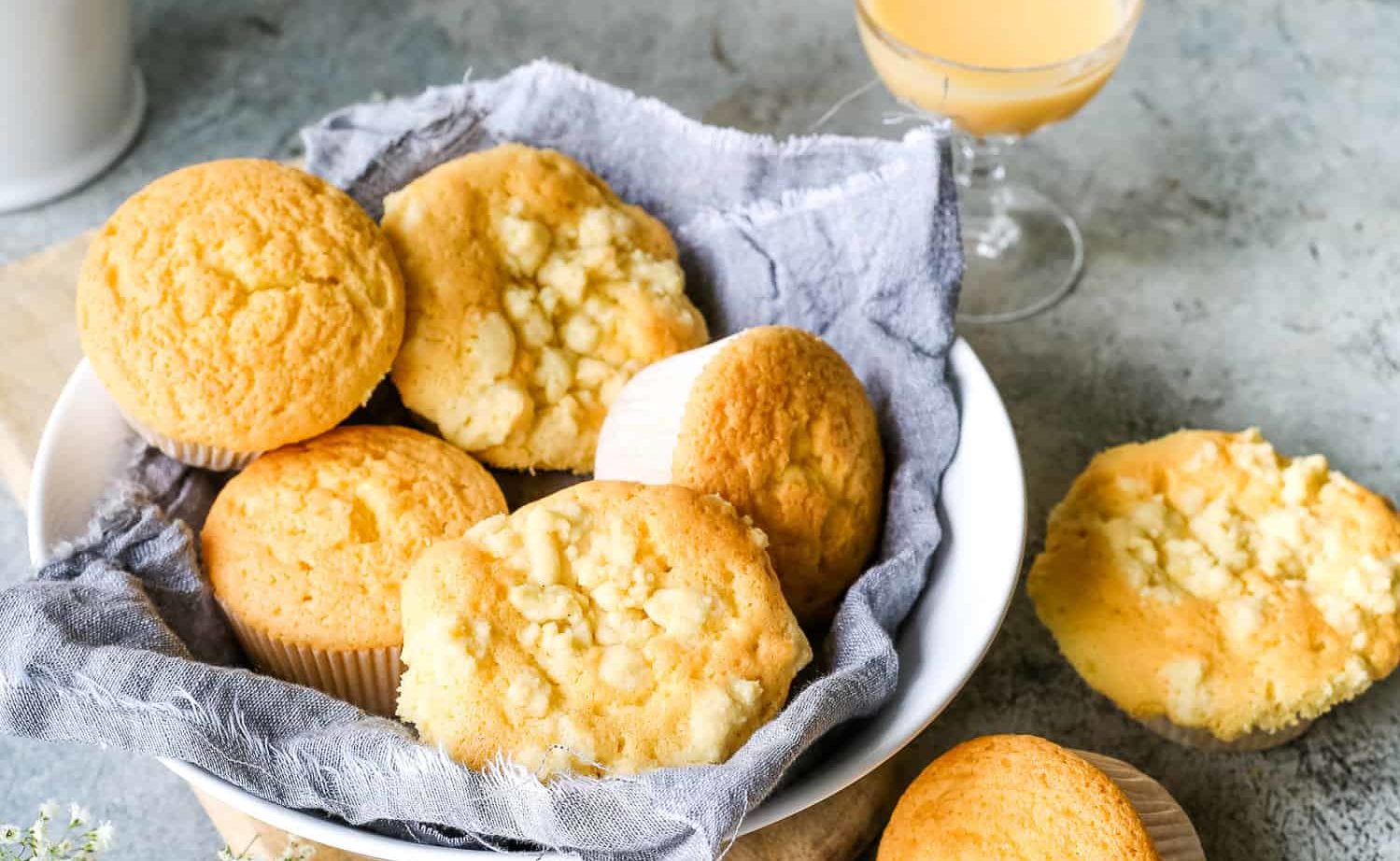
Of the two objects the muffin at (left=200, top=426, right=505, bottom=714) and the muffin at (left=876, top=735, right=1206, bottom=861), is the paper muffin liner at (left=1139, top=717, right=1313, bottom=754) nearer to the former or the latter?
the muffin at (left=876, top=735, right=1206, bottom=861)

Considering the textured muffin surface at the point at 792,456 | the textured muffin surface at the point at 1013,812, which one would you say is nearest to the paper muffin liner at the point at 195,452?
the textured muffin surface at the point at 792,456

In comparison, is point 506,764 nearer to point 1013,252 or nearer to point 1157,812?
point 1157,812

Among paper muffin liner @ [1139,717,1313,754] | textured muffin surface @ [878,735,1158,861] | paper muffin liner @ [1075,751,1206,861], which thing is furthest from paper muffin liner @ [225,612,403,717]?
paper muffin liner @ [1139,717,1313,754]

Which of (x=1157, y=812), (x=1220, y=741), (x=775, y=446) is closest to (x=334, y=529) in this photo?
(x=775, y=446)

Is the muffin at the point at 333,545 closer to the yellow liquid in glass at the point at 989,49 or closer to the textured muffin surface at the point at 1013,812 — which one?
the textured muffin surface at the point at 1013,812

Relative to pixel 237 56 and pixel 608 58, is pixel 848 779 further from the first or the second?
pixel 237 56
